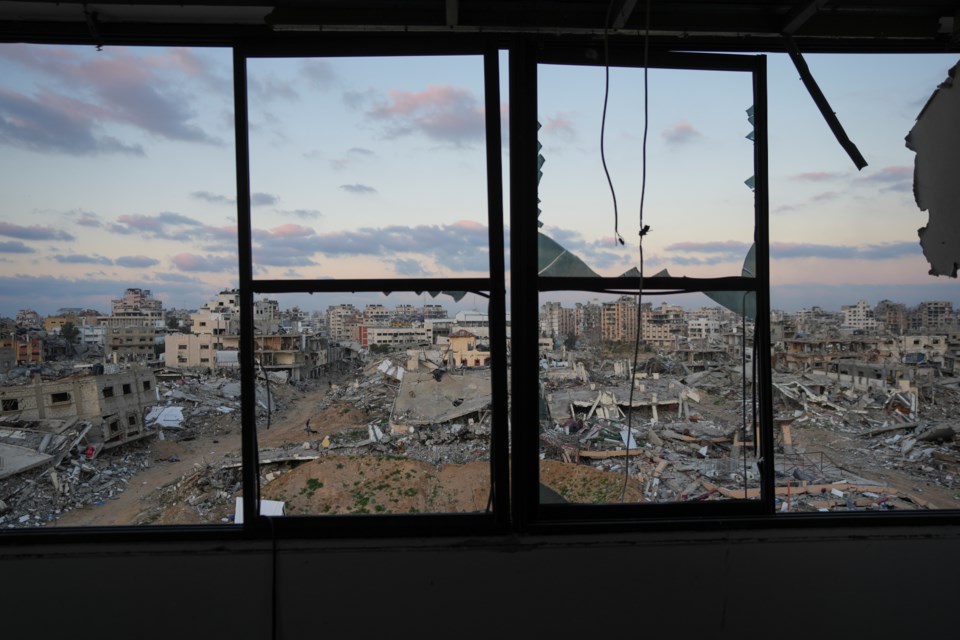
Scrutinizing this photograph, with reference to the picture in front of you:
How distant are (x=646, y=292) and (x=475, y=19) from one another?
1089 millimetres

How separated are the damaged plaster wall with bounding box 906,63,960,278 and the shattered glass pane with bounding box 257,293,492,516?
1.69 meters

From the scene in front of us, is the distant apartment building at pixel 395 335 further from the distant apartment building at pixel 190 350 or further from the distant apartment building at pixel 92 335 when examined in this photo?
the distant apartment building at pixel 92 335

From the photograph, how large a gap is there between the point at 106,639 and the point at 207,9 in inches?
Result: 80.7

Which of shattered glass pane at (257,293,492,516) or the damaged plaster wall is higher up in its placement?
the damaged plaster wall

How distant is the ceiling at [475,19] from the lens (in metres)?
1.36

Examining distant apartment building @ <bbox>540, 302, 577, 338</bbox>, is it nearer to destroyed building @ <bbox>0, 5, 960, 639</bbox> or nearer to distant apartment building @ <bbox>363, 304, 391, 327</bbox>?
destroyed building @ <bbox>0, 5, 960, 639</bbox>

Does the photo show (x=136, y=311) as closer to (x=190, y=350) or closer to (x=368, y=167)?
(x=190, y=350)

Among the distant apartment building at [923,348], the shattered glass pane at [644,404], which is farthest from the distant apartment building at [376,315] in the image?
the distant apartment building at [923,348]

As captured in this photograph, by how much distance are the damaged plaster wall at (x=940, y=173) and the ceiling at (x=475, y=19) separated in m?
0.24

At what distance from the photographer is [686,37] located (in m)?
1.50

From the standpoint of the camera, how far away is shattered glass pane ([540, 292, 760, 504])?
4.97 ft

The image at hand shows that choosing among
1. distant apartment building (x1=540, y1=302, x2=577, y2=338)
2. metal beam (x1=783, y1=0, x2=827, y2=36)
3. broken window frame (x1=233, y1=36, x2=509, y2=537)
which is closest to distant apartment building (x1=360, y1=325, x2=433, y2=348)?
broken window frame (x1=233, y1=36, x2=509, y2=537)

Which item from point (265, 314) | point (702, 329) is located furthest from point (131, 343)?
point (702, 329)

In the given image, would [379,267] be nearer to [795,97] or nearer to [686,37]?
[686,37]
